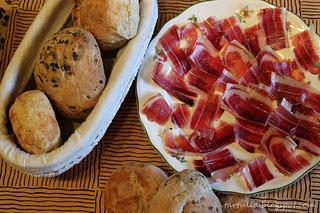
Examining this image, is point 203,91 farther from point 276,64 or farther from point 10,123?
point 10,123

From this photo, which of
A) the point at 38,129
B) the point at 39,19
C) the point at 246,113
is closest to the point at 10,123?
the point at 38,129

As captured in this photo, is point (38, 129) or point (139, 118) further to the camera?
point (139, 118)

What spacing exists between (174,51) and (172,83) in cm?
8

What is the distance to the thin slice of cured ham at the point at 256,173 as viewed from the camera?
0.97 m

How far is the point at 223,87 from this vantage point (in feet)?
3.45

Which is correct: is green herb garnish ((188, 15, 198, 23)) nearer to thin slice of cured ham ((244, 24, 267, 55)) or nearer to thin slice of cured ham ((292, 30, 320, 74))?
thin slice of cured ham ((244, 24, 267, 55))

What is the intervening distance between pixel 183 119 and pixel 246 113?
13 cm

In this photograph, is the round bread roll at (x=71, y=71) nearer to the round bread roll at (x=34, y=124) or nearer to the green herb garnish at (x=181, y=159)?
the round bread roll at (x=34, y=124)

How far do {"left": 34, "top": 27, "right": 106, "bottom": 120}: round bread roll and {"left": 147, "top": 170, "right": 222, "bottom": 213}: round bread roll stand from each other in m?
0.22

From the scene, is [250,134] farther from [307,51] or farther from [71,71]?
[71,71]

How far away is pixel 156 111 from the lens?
1.05 m

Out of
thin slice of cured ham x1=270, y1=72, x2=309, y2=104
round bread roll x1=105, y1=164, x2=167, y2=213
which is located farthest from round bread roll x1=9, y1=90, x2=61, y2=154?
thin slice of cured ham x1=270, y1=72, x2=309, y2=104

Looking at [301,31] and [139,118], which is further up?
[301,31]

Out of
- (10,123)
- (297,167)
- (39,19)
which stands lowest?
(297,167)
